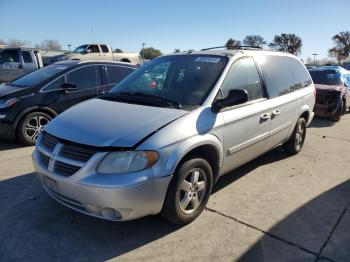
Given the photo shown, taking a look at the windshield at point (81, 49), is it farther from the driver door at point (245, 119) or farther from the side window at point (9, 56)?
the driver door at point (245, 119)

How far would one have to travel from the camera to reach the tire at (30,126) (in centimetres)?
667

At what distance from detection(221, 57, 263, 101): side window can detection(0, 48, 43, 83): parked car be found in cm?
1407

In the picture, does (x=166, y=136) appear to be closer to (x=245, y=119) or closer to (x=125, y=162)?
(x=125, y=162)

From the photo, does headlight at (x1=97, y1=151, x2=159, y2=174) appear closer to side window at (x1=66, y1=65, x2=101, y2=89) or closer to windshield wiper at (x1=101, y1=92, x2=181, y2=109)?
windshield wiper at (x1=101, y1=92, x2=181, y2=109)

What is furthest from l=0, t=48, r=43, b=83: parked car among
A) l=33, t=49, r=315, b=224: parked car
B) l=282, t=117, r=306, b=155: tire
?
l=282, t=117, r=306, b=155: tire

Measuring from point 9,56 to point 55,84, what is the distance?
36.7 feet

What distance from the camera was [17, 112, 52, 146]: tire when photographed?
6672mm

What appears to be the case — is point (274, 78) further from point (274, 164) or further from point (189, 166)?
point (189, 166)

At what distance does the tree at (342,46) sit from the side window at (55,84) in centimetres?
6216

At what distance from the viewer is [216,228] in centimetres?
378

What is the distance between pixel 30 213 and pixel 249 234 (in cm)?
241

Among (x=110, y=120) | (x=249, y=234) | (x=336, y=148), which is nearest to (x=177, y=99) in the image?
(x=110, y=120)

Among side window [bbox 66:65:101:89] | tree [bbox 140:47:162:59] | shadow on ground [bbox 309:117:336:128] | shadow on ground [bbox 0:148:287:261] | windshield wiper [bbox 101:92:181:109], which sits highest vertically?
→ windshield wiper [bbox 101:92:181:109]

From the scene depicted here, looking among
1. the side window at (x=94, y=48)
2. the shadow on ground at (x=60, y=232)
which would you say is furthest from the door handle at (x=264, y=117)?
the side window at (x=94, y=48)
